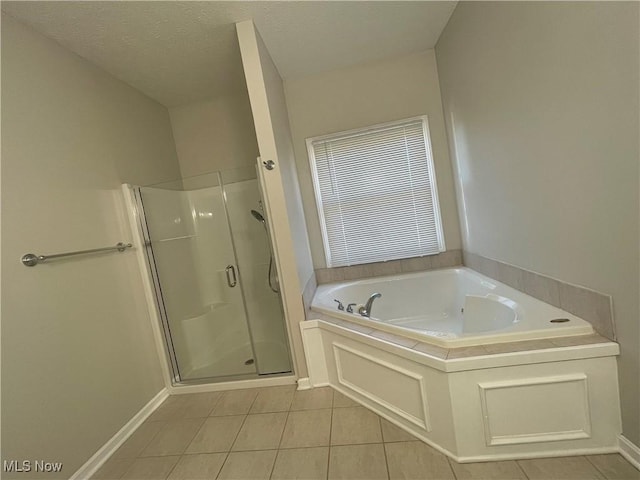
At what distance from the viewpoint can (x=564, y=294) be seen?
1401 mm

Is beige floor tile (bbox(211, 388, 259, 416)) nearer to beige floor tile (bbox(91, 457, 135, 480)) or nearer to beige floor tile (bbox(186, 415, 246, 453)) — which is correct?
beige floor tile (bbox(186, 415, 246, 453))

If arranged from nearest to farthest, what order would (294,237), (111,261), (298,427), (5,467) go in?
(5,467), (298,427), (111,261), (294,237)

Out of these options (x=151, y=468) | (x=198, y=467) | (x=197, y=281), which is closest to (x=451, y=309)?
(x=198, y=467)

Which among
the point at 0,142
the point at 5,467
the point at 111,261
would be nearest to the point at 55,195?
the point at 0,142

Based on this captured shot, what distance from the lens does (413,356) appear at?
1350mm

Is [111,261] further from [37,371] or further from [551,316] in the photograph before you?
[551,316]

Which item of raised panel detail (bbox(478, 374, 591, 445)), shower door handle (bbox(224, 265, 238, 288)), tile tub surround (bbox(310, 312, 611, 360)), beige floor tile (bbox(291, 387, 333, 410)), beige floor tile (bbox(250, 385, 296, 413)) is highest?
shower door handle (bbox(224, 265, 238, 288))

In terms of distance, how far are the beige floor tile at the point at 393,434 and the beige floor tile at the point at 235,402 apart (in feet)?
2.82

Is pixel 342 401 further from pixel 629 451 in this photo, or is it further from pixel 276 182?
pixel 276 182

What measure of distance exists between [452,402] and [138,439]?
177cm

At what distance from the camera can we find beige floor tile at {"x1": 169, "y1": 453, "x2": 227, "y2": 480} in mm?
1405

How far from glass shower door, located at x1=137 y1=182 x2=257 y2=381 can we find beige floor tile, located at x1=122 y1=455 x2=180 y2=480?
0.68 m

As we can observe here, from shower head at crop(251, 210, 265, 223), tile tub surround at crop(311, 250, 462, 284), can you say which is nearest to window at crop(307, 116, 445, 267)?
tile tub surround at crop(311, 250, 462, 284)

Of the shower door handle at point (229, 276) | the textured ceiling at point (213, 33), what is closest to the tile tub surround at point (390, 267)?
the shower door handle at point (229, 276)
